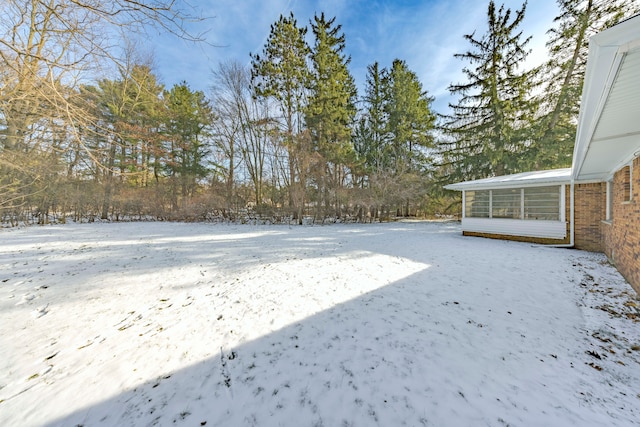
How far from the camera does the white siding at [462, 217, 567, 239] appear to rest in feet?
25.8

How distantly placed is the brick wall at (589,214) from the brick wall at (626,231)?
5.31 ft

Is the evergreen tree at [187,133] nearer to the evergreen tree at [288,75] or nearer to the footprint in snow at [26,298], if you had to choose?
the evergreen tree at [288,75]

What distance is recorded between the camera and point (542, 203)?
828cm

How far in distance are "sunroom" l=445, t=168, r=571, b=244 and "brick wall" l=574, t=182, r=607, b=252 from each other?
268mm

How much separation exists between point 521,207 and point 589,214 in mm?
1719

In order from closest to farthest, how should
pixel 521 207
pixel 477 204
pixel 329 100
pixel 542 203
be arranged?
pixel 542 203 → pixel 521 207 → pixel 477 204 → pixel 329 100

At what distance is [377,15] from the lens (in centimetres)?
921

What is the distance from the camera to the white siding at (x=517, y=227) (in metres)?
7.88

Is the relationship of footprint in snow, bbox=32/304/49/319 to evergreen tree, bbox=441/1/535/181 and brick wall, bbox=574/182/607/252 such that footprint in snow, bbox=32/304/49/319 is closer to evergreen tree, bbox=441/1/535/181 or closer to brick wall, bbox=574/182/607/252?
brick wall, bbox=574/182/607/252

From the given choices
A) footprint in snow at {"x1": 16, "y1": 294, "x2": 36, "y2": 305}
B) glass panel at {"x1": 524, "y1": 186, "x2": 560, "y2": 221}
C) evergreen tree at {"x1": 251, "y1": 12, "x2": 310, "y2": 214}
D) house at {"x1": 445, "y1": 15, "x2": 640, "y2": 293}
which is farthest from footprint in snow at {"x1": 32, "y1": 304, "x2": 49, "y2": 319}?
glass panel at {"x1": 524, "y1": 186, "x2": 560, "y2": 221}

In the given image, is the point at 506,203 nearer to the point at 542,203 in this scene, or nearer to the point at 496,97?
the point at 542,203

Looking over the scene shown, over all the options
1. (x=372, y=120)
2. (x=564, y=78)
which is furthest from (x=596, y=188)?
(x=372, y=120)

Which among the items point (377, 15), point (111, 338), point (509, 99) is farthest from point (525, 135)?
point (111, 338)

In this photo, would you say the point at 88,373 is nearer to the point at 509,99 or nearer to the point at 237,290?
the point at 237,290
